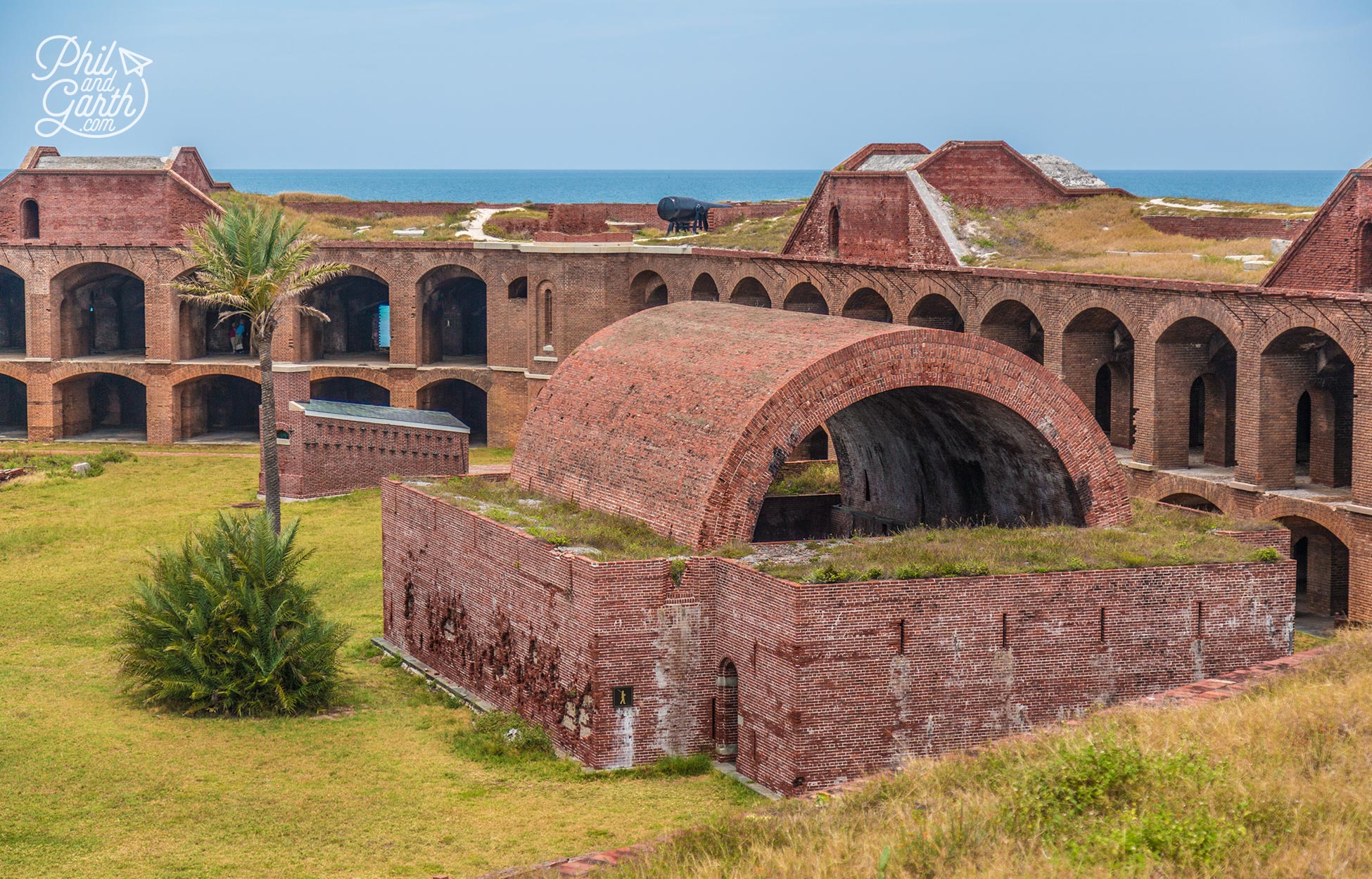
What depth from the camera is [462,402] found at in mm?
53062

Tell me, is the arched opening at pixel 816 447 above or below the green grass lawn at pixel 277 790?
above

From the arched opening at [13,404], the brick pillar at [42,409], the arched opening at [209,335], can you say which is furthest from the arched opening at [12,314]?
the arched opening at [209,335]

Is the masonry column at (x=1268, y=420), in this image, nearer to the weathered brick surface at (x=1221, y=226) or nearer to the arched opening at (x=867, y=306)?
the weathered brick surface at (x=1221, y=226)

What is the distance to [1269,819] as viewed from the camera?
11.9m

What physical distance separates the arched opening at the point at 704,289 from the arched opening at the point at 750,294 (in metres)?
1.41

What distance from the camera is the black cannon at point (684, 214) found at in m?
54.6

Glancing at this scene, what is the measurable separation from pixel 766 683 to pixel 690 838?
184 inches

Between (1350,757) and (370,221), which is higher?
(370,221)

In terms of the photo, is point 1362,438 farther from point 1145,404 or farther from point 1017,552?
point 1017,552

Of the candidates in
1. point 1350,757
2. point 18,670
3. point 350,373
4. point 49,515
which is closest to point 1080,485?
point 1350,757

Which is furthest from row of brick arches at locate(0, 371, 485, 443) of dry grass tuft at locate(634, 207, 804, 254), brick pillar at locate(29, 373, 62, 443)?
dry grass tuft at locate(634, 207, 804, 254)

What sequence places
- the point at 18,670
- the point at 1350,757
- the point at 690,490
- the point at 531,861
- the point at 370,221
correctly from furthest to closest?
the point at 370,221 < the point at 18,670 < the point at 690,490 < the point at 531,861 < the point at 1350,757

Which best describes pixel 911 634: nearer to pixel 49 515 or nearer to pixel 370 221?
pixel 49 515

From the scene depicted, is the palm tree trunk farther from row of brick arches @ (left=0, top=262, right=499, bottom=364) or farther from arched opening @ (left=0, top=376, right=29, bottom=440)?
arched opening @ (left=0, top=376, right=29, bottom=440)
